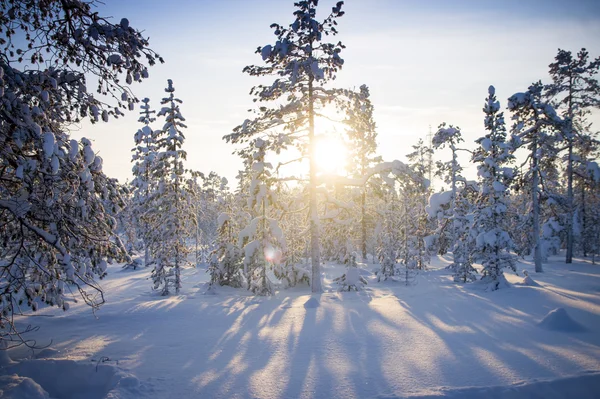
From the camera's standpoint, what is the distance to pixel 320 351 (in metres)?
8.06

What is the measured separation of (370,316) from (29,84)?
36.4 ft

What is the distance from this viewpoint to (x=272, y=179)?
15586 mm

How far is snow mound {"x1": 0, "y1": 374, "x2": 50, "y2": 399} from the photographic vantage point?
16.5ft

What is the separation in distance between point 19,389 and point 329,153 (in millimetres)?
14024

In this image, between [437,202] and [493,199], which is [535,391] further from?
[437,202]

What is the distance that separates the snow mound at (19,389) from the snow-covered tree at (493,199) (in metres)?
17.9

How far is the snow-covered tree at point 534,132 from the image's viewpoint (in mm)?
21891

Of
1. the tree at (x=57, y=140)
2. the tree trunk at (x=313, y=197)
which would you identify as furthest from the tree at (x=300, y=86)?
the tree at (x=57, y=140)

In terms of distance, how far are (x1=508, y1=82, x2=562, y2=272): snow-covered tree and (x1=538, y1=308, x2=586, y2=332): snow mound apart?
15.1m

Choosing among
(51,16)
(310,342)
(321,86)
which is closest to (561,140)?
(321,86)

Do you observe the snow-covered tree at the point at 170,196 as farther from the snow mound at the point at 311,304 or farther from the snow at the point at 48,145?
the snow at the point at 48,145

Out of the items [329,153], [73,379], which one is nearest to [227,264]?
[329,153]

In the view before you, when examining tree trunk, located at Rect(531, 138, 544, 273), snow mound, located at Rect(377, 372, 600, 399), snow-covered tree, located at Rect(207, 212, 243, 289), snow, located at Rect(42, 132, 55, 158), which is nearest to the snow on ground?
snow mound, located at Rect(377, 372, 600, 399)

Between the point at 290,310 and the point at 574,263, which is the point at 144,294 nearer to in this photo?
the point at 290,310
